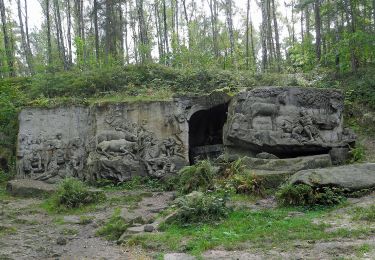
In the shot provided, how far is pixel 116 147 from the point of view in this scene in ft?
47.1

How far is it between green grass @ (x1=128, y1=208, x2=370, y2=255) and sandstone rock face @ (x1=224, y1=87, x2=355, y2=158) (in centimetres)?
521

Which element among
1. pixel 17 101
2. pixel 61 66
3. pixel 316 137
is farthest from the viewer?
pixel 61 66

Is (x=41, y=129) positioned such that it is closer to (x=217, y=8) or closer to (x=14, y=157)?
(x=14, y=157)

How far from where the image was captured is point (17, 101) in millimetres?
17891

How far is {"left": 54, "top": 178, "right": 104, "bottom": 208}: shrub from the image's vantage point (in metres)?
11.3

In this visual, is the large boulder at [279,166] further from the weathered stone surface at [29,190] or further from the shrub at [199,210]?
the weathered stone surface at [29,190]

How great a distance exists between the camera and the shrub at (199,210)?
865cm

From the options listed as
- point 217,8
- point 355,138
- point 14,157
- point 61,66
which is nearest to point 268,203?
point 355,138

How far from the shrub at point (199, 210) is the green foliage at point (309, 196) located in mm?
1706

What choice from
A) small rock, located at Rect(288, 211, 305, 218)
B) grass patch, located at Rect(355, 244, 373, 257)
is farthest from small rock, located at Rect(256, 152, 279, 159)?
grass patch, located at Rect(355, 244, 373, 257)

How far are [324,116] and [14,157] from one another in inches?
502

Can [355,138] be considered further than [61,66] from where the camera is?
No

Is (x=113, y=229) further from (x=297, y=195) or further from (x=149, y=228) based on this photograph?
(x=297, y=195)

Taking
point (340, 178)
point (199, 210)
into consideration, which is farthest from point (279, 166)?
point (199, 210)
